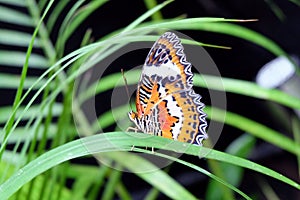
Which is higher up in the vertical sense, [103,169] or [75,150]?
[103,169]

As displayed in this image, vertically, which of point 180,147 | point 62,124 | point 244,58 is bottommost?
point 180,147

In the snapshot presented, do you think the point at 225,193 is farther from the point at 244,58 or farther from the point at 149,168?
the point at 244,58

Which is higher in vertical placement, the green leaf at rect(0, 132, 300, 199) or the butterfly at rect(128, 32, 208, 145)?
the butterfly at rect(128, 32, 208, 145)

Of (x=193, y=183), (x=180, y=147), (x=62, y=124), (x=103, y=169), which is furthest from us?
(x=193, y=183)

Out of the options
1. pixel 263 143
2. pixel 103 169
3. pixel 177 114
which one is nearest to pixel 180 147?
pixel 177 114

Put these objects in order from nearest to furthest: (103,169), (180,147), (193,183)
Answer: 1. (180,147)
2. (103,169)
3. (193,183)

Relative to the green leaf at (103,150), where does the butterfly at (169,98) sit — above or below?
above

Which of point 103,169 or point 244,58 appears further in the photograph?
point 244,58
